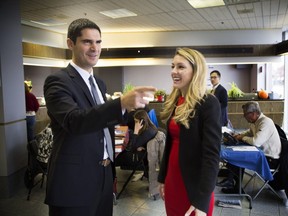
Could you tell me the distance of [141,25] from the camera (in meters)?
7.90

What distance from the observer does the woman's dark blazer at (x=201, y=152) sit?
151cm

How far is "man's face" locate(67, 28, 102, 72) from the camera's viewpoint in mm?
1262

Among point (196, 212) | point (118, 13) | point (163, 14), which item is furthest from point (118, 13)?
point (196, 212)

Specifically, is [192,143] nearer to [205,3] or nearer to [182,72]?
[182,72]

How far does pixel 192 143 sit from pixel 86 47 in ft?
2.60

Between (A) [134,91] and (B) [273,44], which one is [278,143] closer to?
(A) [134,91]

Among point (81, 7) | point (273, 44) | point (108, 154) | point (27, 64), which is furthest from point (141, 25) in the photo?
point (108, 154)

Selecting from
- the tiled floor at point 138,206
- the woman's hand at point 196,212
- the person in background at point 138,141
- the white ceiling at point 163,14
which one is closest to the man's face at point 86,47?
the woman's hand at point 196,212

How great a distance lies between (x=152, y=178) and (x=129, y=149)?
1.57 ft

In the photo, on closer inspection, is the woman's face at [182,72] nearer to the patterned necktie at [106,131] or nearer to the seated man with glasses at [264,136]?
the patterned necktie at [106,131]

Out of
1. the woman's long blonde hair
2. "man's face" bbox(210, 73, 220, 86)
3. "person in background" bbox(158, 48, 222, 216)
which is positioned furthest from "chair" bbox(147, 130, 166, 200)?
"man's face" bbox(210, 73, 220, 86)

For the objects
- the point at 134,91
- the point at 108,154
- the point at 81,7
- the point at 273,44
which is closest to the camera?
the point at 134,91

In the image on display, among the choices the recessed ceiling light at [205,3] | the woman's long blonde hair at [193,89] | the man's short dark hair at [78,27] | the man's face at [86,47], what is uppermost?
the recessed ceiling light at [205,3]

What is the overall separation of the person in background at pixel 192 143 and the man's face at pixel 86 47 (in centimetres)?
61
